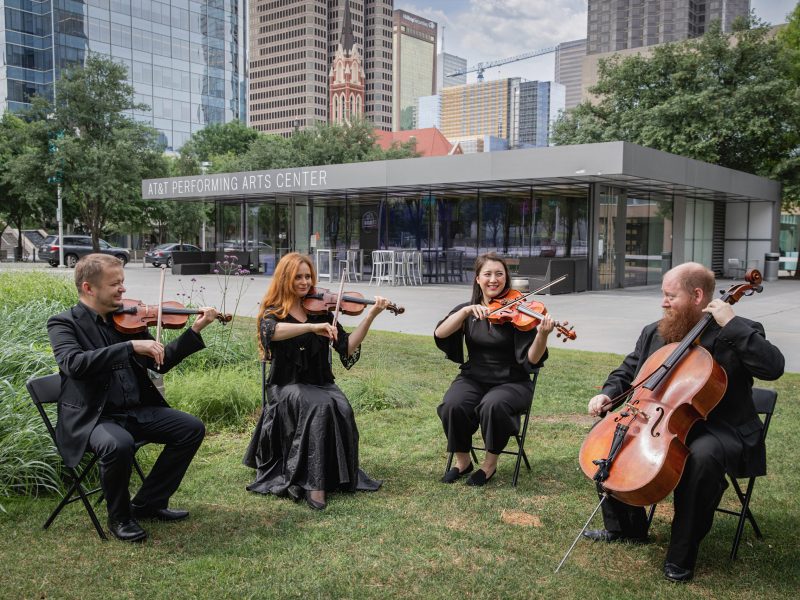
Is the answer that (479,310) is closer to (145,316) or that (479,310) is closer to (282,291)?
(282,291)

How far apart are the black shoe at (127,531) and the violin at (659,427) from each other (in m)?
2.12

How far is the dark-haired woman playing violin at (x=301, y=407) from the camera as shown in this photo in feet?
13.3

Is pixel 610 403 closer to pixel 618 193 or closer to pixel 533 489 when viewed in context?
pixel 533 489

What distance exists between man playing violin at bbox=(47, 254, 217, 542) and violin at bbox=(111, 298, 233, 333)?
0.17 feet

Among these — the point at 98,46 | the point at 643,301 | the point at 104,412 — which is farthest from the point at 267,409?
the point at 98,46

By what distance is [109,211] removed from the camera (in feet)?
110

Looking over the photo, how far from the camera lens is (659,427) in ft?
9.53

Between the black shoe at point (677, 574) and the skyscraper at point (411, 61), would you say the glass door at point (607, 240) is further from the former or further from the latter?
the skyscraper at point (411, 61)

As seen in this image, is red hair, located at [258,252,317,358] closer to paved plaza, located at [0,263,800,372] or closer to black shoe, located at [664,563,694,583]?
black shoe, located at [664,563,694,583]

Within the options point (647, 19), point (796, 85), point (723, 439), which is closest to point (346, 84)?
point (647, 19)

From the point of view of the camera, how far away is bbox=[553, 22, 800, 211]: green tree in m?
26.4

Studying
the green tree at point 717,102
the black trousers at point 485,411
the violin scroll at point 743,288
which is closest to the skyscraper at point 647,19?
the green tree at point 717,102

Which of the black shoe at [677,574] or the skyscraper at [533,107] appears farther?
the skyscraper at [533,107]

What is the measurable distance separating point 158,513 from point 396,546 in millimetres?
1281
